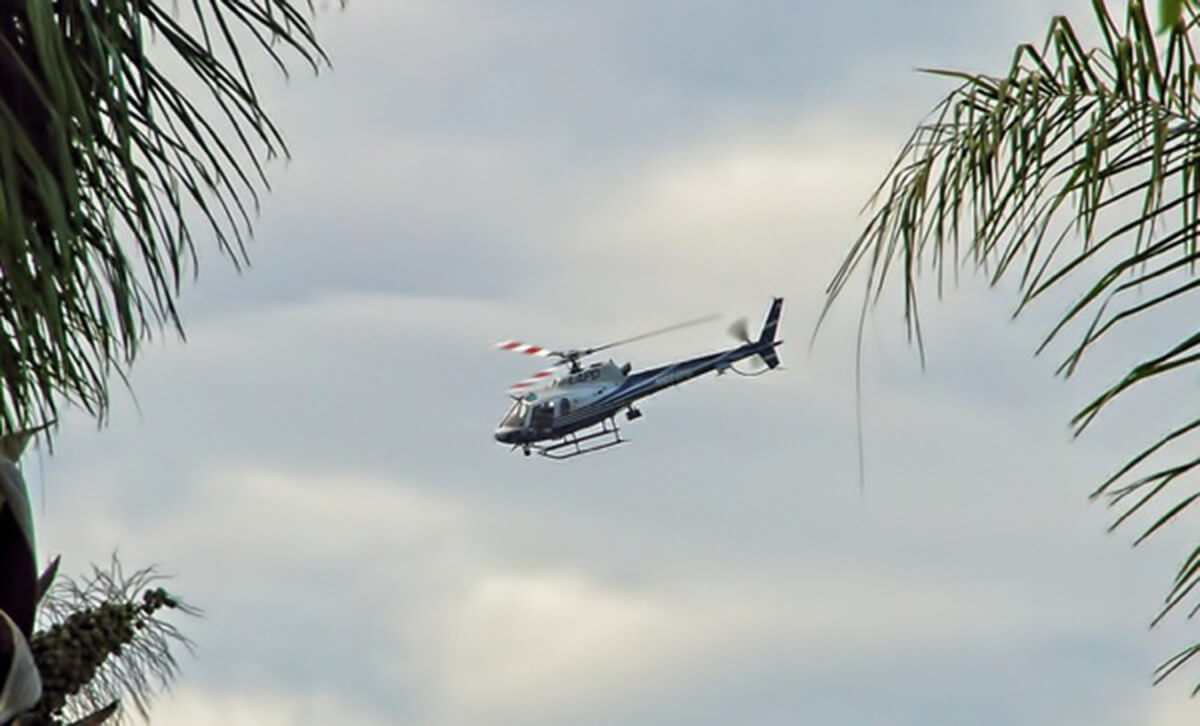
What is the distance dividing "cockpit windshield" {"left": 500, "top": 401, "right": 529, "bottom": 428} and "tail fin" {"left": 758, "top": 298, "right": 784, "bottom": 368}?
5.56m

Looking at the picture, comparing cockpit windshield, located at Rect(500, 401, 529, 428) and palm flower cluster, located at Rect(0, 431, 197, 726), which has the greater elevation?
cockpit windshield, located at Rect(500, 401, 529, 428)

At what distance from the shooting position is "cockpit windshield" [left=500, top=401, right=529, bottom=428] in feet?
135

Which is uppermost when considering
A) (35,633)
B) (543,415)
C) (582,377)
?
(582,377)

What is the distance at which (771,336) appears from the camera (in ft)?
150

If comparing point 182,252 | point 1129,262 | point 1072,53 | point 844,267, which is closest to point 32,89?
point 182,252

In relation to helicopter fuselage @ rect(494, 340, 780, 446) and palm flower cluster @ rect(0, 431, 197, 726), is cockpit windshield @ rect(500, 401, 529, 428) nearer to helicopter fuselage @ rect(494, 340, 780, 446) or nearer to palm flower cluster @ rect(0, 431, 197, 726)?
helicopter fuselage @ rect(494, 340, 780, 446)

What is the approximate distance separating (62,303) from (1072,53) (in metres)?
1.97

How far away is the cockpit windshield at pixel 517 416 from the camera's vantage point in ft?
135

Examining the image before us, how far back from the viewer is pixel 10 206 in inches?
93.3

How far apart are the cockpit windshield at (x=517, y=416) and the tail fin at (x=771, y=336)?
5.56 meters

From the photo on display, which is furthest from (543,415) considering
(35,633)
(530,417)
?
(35,633)

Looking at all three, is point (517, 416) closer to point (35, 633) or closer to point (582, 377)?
point (582, 377)

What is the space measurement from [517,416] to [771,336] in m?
7.18

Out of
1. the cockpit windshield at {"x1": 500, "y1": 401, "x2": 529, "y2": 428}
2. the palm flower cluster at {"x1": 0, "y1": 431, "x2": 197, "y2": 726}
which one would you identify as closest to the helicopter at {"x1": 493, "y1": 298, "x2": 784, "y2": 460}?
the cockpit windshield at {"x1": 500, "y1": 401, "x2": 529, "y2": 428}
